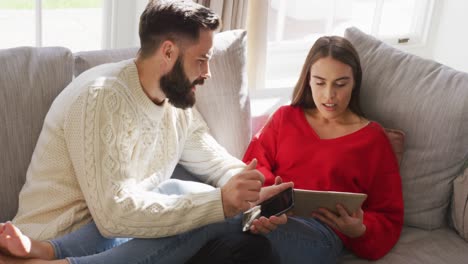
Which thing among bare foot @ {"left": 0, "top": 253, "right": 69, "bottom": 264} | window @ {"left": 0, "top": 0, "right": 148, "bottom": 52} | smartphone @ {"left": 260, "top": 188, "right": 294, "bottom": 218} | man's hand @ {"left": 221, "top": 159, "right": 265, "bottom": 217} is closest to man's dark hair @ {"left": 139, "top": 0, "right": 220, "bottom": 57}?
man's hand @ {"left": 221, "top": 159, "right": 265, "bottom": 217}

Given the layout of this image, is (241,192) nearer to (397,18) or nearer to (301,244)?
(301,244)

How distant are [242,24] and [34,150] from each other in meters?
1.16

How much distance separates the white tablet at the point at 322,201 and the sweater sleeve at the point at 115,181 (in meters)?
0.26

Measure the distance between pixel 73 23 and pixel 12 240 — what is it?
53.0 inches

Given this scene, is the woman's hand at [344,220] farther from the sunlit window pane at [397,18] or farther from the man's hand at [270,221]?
the sunlit window pane at [397,18]

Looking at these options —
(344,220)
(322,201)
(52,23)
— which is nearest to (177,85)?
(322,201)

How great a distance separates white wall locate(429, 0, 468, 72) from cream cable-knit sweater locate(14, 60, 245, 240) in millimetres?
2086

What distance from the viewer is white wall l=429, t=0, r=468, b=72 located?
137 inches

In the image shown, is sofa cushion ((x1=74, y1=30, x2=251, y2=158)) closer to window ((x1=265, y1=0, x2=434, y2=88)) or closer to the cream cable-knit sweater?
the cream cable-knit sweater

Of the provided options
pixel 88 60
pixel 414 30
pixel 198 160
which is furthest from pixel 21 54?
pixel 414 30

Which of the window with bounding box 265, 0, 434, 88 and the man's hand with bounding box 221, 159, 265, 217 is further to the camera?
the window with bounding box 265, 0, 434, 88

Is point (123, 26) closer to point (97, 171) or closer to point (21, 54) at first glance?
point (21, 54)

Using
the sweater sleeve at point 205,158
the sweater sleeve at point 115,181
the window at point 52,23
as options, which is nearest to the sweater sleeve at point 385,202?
the sweater sleeve at point 205,158

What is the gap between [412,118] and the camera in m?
2.30
